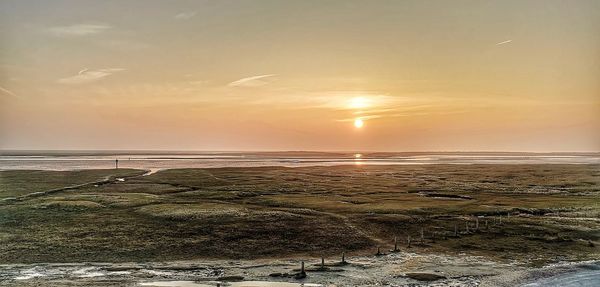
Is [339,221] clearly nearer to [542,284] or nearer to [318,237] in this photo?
[318,237]

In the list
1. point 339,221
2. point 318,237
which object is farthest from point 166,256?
point 339,221

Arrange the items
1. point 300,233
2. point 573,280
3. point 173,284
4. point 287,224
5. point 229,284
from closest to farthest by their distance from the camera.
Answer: point 173,284 → point 229,284 → point 573,280 → point 300,233 → point 287,224

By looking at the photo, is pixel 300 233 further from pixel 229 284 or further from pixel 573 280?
pixel 573 280

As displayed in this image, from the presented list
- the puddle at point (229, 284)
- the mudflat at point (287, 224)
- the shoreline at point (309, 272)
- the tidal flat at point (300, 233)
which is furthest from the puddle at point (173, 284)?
the mudflat at point (287, 224)

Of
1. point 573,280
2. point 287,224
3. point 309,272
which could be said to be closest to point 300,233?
point 287,224

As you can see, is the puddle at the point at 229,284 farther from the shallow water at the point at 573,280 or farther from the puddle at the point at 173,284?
the shallow water at the point at 573,280

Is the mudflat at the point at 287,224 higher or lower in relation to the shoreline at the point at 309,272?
higher
